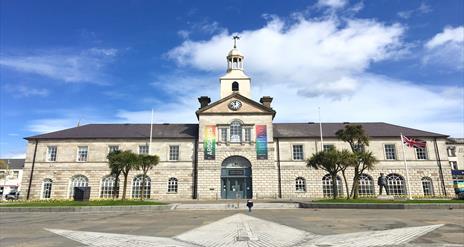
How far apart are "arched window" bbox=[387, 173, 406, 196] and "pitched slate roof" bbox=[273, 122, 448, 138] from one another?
5227 millimetres

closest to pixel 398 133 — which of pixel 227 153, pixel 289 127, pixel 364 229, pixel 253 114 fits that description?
pixel 289 127

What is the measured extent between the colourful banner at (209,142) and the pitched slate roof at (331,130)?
8035 mm

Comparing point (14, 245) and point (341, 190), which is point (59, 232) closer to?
point (14, 245)

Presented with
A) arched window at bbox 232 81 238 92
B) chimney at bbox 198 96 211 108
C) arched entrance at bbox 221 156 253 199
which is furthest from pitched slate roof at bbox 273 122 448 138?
chimney at bbox 198 96 211 108

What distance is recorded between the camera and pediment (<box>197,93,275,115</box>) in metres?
37.5

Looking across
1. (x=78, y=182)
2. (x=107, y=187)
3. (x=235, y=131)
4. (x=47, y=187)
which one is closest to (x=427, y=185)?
(x=235, y=131)

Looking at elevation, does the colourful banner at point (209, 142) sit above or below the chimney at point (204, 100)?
below

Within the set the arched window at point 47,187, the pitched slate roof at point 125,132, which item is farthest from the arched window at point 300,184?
the arched window at point 47,187

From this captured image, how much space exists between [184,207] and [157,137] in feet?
53.3

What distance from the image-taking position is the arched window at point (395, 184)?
120 feet

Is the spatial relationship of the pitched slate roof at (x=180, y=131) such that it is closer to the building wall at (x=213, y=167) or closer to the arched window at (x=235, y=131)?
the building wall at (x=213, y=167)

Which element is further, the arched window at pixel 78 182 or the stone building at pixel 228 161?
the arched window at pixel 78 182

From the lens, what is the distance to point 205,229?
11609 millimetres

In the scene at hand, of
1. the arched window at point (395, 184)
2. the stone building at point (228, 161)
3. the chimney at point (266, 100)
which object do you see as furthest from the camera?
the chimney at point (266, 100)
